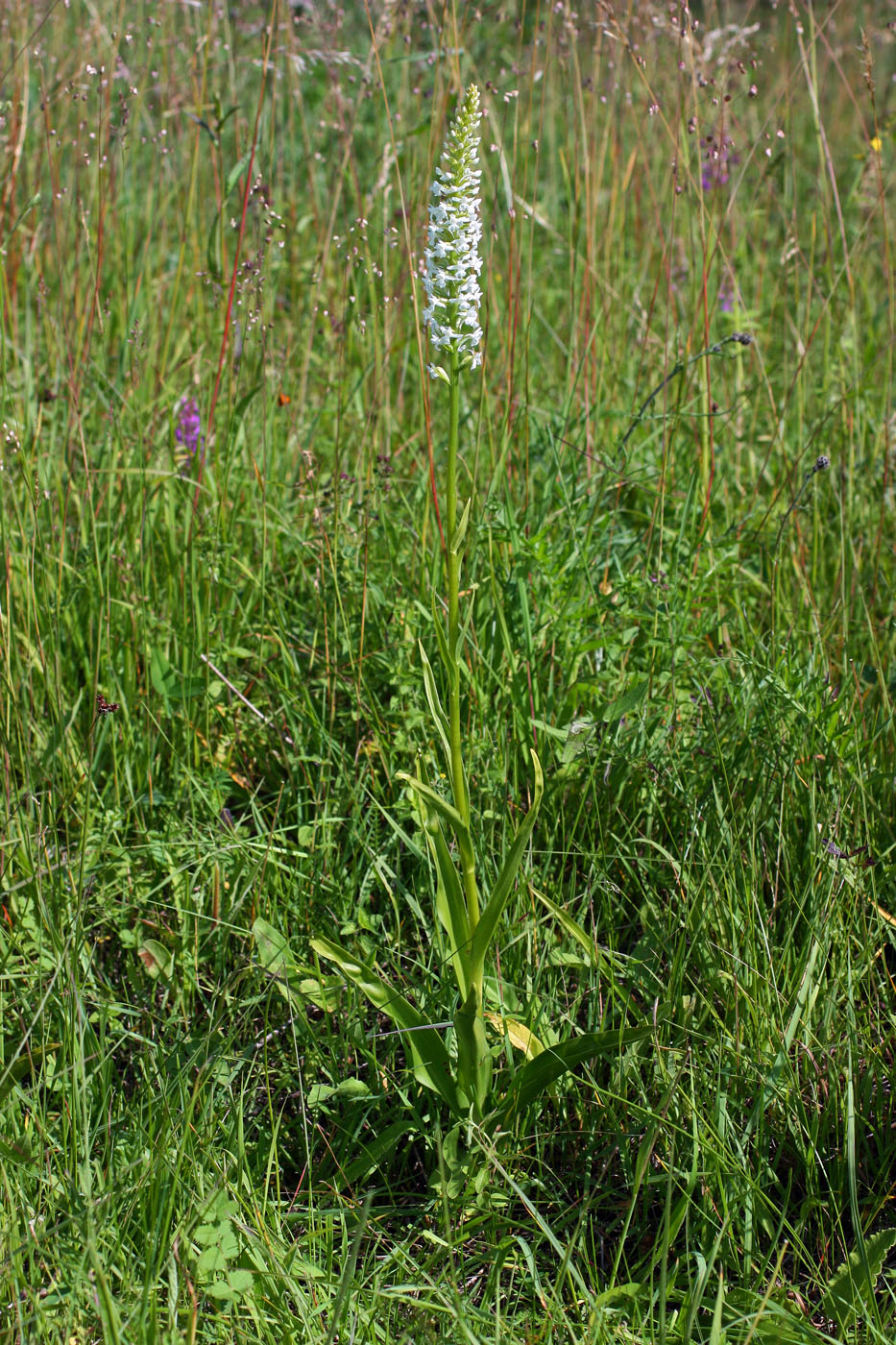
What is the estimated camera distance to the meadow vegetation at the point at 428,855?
1.19 metres

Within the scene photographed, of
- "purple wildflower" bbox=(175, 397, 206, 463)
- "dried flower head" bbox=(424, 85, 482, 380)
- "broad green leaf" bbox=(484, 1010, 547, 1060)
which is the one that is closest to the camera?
"dried flower head" bbox=(424, 85, 482, 380)

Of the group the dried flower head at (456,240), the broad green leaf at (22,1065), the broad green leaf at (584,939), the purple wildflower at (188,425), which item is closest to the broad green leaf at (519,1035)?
the broad green leaf at (584,939)

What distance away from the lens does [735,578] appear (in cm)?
209

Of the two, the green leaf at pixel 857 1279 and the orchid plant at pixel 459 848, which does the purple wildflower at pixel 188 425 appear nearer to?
the orchid plant at pixel 459 848

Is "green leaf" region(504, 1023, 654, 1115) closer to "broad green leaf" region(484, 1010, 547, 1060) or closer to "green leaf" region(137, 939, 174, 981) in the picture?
"broad green leaf" region(484, 1010, 547, 1060)

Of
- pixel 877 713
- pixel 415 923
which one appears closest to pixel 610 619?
pixel 877 713

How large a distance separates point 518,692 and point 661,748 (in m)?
0.25

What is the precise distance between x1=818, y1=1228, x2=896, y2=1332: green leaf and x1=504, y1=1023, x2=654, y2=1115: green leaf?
328 mm

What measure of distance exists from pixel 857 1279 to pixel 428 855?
0.74 m

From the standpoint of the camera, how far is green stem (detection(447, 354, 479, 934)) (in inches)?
44.8

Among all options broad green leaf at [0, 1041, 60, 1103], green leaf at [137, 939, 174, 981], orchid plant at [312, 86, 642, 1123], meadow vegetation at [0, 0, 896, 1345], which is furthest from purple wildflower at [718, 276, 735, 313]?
broad green leaf at [0, 1041, 60, 1103]

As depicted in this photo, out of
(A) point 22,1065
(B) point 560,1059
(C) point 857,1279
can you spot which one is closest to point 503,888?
(B) point 560,1059

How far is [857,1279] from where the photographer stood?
1177mm

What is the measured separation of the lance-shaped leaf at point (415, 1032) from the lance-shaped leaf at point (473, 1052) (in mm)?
20
